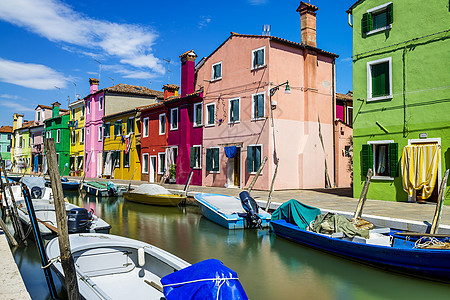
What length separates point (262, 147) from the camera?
19.7 meters

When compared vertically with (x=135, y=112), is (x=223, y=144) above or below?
below

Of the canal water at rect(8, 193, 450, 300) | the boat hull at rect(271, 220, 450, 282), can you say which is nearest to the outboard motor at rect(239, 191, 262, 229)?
the canal water at rect(8, 193, 450, 300)

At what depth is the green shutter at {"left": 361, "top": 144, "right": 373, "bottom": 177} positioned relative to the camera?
1539cm

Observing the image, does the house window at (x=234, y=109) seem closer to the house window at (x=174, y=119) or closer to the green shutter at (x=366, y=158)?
the house window at (x=174, y=119)

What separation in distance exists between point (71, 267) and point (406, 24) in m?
14.9

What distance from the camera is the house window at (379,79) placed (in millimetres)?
15016

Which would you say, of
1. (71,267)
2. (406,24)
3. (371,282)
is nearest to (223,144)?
(406,24)

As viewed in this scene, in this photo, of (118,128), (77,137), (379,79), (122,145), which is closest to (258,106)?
(379,79)

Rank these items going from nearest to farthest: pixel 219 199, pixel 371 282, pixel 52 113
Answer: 1. pixel 371 282
2. pixel 219 199
3. pixel 52 113

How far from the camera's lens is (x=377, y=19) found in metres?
15.7

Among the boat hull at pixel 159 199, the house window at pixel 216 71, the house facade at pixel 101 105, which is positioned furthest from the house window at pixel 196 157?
the house facade at pixel 101 105

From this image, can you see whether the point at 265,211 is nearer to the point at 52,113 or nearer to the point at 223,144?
the point at 223,144

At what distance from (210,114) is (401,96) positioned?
12041 mm

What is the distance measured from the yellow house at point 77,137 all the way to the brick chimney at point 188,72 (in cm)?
1889
